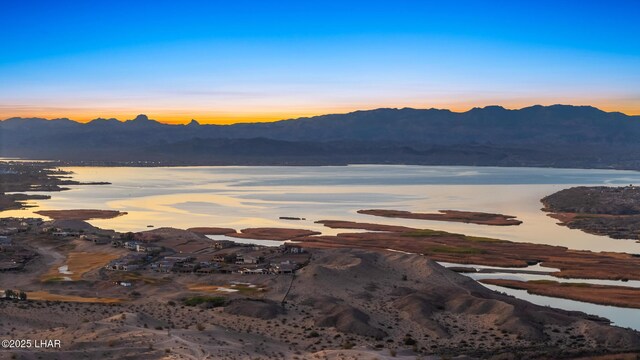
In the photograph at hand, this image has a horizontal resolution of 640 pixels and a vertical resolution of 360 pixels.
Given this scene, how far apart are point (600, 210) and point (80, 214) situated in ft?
199

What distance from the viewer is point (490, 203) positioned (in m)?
101

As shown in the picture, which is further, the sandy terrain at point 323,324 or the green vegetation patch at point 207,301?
the green vegetation patch at point 207,301

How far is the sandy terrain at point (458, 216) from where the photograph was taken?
3122 inches

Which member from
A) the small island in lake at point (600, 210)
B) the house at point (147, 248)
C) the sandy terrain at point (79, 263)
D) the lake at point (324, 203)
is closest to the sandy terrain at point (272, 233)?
the lake at point (324, 203)

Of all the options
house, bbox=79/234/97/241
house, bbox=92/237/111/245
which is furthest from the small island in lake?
house, bbox=79/234/97/241

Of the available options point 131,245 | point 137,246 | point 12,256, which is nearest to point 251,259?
point 137,246

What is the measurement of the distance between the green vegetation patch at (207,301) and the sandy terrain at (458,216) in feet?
152

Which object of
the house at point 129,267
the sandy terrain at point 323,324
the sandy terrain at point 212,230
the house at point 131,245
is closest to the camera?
the sandy terrain at point 323,324

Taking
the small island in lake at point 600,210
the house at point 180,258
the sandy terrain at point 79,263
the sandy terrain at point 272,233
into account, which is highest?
the small island in lake at point 600,210

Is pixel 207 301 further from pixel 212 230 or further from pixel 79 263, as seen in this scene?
pixel 212 230

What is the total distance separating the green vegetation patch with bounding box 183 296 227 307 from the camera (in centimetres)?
3641

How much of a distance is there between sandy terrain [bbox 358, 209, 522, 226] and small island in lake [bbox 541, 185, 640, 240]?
631cm

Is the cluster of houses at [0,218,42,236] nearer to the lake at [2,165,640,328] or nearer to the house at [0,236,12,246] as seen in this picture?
the house at [0,236,12,246]

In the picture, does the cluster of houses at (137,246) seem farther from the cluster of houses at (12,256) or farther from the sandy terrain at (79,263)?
the cluster of houses at (12,256)
